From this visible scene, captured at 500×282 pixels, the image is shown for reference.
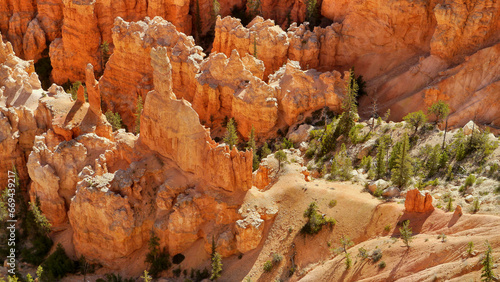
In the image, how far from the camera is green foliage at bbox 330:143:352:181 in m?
48.9

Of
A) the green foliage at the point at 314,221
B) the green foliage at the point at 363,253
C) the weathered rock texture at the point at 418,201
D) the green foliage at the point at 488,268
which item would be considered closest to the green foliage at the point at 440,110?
the weathered rock texture at the point at 418,201

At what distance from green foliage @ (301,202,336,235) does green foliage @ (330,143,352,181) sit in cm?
530

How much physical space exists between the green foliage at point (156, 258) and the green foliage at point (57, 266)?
6865mm

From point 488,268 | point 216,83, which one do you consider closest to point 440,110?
point 216,83

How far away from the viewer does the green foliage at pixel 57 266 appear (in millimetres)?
47438

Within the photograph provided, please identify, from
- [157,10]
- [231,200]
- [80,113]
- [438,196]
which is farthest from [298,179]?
[157,10]

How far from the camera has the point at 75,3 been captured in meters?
79.0

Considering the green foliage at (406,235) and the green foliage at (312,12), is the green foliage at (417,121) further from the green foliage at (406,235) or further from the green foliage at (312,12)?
the green foliage at (312,12)

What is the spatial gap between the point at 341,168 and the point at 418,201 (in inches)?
419

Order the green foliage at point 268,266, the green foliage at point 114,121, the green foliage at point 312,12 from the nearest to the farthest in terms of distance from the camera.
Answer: the green foliage at point 268,266 < the green foliage at point 114,121 < the green foliage at point 312,12

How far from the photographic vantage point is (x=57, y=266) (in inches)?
1898

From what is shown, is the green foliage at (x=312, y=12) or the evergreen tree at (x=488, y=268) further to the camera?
the green foliage at (x=312, y=12)

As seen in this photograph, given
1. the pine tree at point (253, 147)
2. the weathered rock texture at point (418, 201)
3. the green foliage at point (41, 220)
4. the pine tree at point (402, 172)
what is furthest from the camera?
the pine tree at point (253, 147)

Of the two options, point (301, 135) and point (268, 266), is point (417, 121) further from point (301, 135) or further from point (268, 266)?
point (268, 266)
